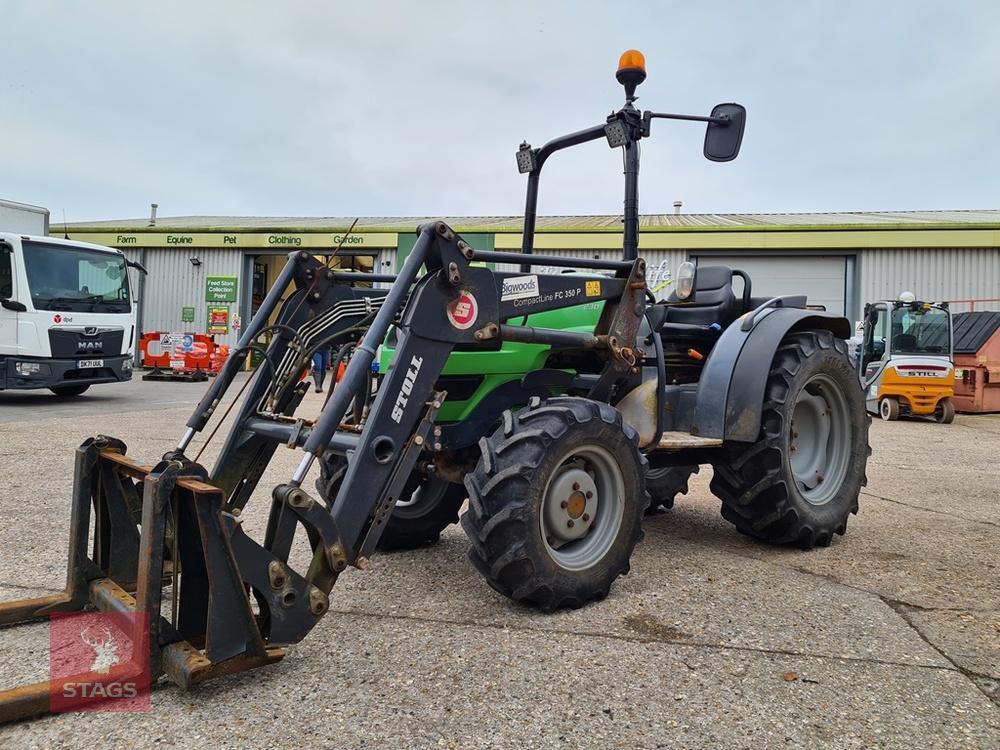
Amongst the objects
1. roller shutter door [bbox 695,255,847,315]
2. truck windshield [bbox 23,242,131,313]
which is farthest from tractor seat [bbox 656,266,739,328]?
roller shutter door [bbox 695,255,847,315]

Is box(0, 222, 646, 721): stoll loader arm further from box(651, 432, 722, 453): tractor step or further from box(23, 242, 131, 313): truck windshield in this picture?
box(23, 242, 131, 313): truck windshield

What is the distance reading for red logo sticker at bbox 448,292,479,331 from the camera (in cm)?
327

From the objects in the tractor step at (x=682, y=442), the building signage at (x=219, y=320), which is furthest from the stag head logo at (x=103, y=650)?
the building signage at (x=219, y=320)

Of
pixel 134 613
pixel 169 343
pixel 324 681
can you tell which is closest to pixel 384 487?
pixel 324 681

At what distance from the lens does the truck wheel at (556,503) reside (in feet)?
10.2

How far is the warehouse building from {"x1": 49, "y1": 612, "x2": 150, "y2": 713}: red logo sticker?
546 inches

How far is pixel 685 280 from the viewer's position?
524 centimetres

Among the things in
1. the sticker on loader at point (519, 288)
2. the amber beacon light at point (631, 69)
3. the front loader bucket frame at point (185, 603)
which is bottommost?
the front loader bucket frame at point (185, 603)

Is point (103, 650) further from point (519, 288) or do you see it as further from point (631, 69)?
point (631, 69)

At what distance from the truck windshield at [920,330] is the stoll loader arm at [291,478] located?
1178 centimetres

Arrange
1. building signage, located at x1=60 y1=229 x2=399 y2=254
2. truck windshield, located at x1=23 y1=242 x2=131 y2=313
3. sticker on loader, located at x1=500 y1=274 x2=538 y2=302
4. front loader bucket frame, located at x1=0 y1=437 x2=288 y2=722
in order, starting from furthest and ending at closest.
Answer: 1. building signage, located at x1=60 y1=229 x2=399 y2=254
2. truck windshield, located at x1=23 y1=242 x2=131 y2=313
3. sticker on loader, located at x1=500 y1=274 x2=538 y2=302
4. front loader bucket frame, located at x1=0 y1=437 x2=288 y2=722

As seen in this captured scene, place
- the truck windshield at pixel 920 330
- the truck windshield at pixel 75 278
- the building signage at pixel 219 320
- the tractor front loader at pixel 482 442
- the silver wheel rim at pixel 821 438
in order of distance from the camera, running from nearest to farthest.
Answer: the tractor front loader at pixel 482 442, the silver wheel rim at pixel 821 438, the truck windshield at pixel 75 278, the truck windshield at pixel 920 330, the building signage at pixel 219 320

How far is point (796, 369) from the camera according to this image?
4.48 meters

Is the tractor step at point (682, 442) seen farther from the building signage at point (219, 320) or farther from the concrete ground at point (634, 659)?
the building signage at point (219, 320)
